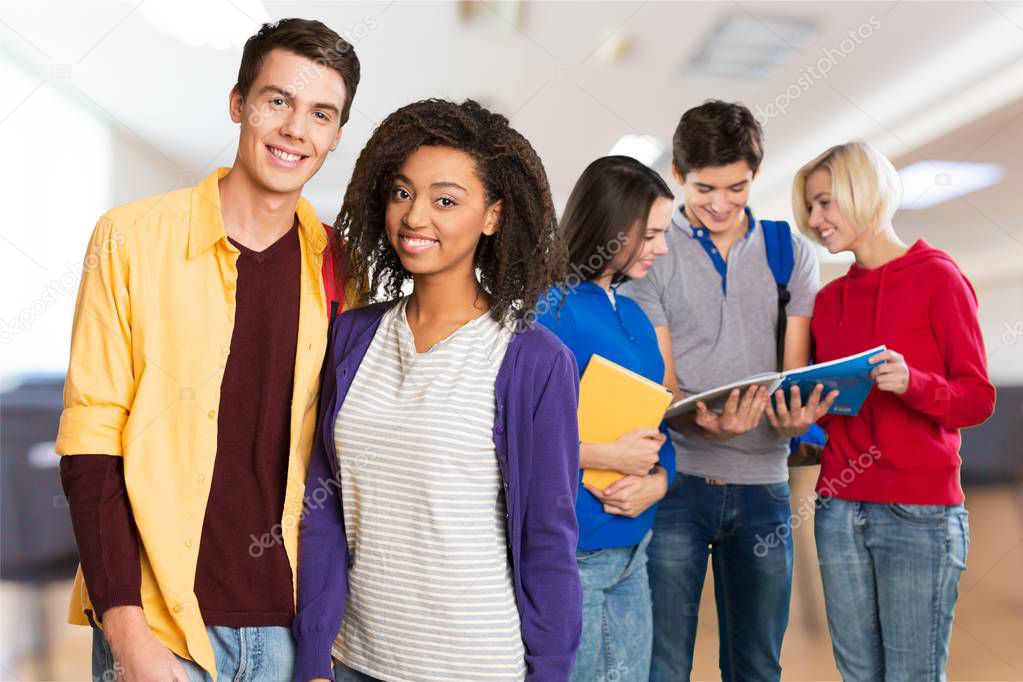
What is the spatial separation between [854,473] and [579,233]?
0.81 meters

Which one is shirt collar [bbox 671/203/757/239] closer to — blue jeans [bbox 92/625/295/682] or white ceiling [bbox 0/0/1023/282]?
blue jeans [bbox 92/625/295/682]

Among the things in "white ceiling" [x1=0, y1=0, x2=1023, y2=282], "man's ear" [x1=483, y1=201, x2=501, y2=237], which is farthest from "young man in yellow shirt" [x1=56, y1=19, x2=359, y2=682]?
"white ceiling" [x1=0, y1=0, x2=1023, y2=282]

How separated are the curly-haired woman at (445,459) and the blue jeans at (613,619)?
478 mm

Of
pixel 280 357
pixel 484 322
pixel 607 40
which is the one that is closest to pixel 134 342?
pixel 280 357

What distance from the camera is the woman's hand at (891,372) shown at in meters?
1.90

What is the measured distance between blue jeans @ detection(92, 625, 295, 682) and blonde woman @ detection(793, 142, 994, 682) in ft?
4.19

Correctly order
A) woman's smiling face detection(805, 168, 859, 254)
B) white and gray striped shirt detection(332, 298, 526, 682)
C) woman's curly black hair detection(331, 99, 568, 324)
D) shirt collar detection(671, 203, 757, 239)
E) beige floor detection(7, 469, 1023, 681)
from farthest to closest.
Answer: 1. beige floor detection(7, 469, 1023, 681)
2. shirt collar detection(671, 203, 757, 239)
3. woman's smiling face detection(805, 168, 859, 254)
4. woman's curly black hair detection(331, 99, 568, 324)
5. white and gray striped shirt detection(332, 298, 526, 682)

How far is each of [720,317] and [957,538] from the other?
72 cm

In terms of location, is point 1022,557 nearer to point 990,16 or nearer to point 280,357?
point 990,16

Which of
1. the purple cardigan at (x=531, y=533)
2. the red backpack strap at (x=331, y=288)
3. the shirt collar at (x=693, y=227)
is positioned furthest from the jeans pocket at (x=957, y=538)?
the red backpack strap at (x=331, y=288)

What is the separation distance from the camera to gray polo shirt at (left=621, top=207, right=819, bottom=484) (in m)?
2.23

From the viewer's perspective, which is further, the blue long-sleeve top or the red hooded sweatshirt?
the red hooded sweatshirt

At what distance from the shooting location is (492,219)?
1438mm

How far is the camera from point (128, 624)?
125 centimetres
